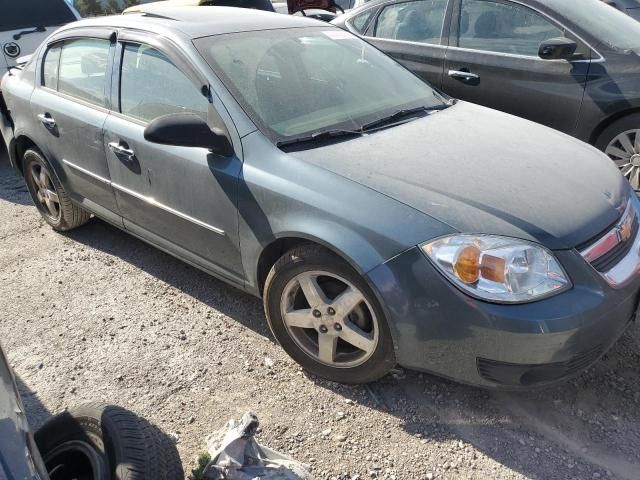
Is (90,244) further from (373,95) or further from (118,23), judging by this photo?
A: (373,95)

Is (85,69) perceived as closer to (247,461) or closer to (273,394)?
(273,394)

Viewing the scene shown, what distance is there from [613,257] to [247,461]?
1683mm

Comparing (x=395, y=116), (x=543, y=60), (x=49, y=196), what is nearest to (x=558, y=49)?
(x=543, y=60)

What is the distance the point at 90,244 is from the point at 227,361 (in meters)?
1.90

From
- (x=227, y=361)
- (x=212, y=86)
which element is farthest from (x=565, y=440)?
(x=212, y=86)

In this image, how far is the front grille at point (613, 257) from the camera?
7.51 feet

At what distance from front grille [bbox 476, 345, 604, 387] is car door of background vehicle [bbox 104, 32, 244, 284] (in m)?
1.31

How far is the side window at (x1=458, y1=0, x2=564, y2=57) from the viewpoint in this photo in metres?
4.50

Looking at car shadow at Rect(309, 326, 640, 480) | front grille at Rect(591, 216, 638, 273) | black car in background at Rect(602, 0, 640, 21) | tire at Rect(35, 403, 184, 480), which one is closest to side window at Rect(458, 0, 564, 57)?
front grille at Rect(591, 216, 638, 273)

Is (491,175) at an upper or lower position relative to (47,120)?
upper

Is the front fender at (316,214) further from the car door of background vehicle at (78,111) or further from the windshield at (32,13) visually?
the windshield at (32,13)

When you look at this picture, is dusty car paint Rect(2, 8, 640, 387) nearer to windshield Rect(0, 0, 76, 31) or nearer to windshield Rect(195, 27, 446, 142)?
windshield Rect(195, 27, 446, 142)

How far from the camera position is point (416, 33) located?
514cm

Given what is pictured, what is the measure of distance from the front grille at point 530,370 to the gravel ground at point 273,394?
28 centimetres
